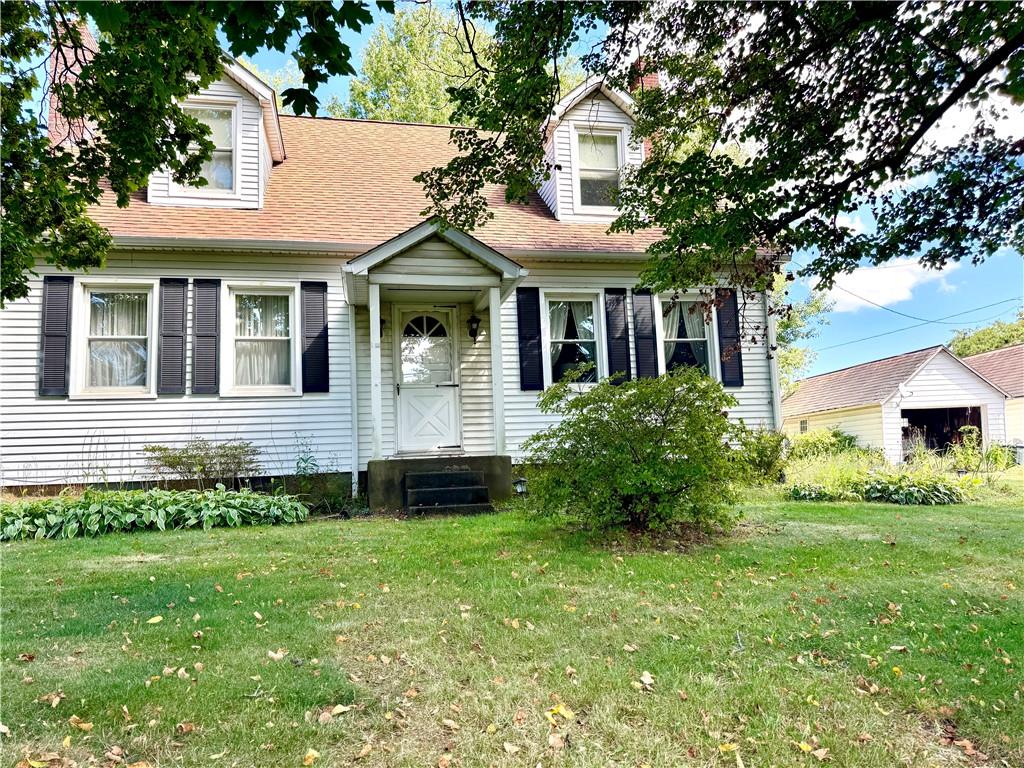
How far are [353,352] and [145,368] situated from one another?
3.04 metres

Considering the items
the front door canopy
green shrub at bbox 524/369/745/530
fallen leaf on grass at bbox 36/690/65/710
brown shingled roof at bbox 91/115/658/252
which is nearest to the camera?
fallen leaf on grass at bbox 36/690/65/710

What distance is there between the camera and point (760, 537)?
5.93 m

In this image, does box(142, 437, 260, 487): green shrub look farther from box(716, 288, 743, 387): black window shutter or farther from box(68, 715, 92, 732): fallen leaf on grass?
box(716, 288, 743, 387): black window shutter

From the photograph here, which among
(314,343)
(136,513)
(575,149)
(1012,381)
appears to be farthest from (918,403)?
(136,513)

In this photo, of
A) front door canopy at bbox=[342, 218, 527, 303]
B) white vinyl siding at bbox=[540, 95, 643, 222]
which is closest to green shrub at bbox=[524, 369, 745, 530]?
front door canopy at bbox=[342, 218, 527, 303]

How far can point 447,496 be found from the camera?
7.87m

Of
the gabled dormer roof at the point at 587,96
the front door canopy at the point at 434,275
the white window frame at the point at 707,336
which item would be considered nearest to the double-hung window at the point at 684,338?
the white window frame at the point at 707,336

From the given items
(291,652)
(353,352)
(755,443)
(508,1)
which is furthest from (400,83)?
(291,652)

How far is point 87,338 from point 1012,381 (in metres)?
28.5

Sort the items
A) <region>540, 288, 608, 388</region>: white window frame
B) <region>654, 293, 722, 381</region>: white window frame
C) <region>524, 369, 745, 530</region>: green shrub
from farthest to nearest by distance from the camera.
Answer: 1. <region>654, 293, 722, 381</region>: white window frame
2. <region>540, 288, 608, 388</region>: white window frame
3. <region>524, 369, 745, 530</region>: green shrub

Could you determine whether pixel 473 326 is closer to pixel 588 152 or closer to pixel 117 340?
pixel 588 152

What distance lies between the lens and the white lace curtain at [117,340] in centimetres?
876

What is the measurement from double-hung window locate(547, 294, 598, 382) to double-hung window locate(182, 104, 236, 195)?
18.5 feet

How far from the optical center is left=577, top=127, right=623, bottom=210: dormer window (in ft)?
35.3
